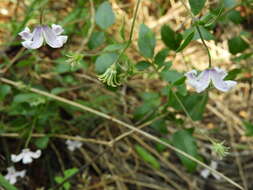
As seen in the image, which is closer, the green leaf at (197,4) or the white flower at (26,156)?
the green leaf at (197,4)

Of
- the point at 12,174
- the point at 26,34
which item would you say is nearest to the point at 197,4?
the point at 26,34

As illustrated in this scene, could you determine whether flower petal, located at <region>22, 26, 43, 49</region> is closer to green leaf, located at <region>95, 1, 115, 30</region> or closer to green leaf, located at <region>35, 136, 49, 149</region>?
green leaf, located at <region>95, 1, 115, 30</region>

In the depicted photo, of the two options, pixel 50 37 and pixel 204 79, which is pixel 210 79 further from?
pixel 50 37

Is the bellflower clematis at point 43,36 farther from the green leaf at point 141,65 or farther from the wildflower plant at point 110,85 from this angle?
the green leaf at point 141,65

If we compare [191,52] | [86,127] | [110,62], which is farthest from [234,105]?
[110,62]

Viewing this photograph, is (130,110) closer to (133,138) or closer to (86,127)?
(133,138)

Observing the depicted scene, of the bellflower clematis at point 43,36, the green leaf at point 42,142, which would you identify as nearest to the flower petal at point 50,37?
the bellflower clematis at point 43,36
